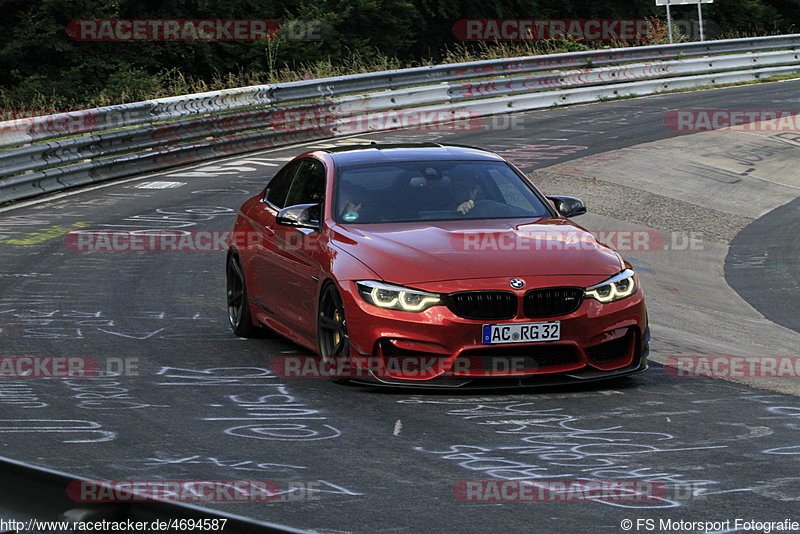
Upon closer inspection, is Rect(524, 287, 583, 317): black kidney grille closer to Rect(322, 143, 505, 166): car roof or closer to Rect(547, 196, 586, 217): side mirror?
Rect(547, 196, 586, 217): side mirror

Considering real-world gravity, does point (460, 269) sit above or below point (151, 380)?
above

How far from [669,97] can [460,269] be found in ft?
72.1

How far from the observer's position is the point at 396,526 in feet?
15.5

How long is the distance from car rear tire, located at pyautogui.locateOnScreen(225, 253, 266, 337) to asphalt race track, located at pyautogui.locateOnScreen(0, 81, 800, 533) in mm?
132

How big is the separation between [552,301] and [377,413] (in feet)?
4.35

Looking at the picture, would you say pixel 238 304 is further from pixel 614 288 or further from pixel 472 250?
pixel 614 288

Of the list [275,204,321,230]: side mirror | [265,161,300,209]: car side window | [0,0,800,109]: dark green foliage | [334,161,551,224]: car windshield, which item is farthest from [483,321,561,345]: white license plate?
[0,0,800,109]: dark green foliage

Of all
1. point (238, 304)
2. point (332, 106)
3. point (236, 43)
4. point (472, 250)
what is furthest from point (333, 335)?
point (236, 43)

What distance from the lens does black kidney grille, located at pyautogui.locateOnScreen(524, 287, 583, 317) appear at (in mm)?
7293

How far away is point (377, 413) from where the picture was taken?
22.5ft

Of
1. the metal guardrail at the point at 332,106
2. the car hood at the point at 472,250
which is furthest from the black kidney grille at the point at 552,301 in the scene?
the metal guardrail at the point at 332,106

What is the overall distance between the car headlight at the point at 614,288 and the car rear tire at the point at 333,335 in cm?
152

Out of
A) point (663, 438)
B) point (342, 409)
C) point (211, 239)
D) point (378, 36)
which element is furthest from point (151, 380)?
point (378, 36)

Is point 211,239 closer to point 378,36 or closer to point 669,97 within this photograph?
point 669,97
